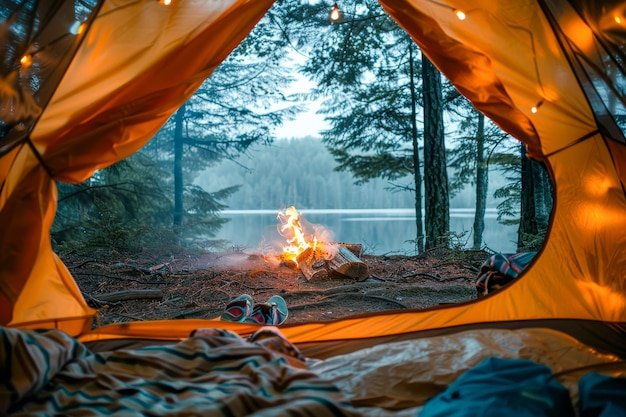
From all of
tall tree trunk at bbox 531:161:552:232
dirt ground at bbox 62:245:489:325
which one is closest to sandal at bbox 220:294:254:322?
dirt ground at bbox 62:245:489:325

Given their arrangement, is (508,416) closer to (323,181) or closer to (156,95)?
(156,95)

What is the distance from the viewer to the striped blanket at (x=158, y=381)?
3.71ft

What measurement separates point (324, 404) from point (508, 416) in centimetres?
46

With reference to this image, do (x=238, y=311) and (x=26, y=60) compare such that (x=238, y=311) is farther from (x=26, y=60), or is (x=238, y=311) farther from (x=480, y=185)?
(x=480, y=185)

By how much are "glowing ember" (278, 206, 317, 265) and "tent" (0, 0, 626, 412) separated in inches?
111

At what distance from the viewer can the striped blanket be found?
1.13m

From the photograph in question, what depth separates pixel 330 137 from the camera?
27.3 feet

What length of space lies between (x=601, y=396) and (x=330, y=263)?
3.40 m

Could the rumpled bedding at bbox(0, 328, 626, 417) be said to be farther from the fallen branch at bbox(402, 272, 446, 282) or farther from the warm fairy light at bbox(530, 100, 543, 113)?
the fallen branch at bbox(402, 272, 446, 282)

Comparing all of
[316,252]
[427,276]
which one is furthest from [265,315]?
[427,276]

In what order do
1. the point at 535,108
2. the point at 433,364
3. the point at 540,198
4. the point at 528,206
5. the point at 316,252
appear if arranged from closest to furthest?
the point at 433,364, the point at 535,108, the point at 316,252, the point at 528,206, the point at 540,198

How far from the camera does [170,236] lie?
311 inches

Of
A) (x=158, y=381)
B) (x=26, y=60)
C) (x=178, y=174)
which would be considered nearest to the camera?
(x=158, y=381)

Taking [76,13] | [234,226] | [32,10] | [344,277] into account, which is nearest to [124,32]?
[76,13]
